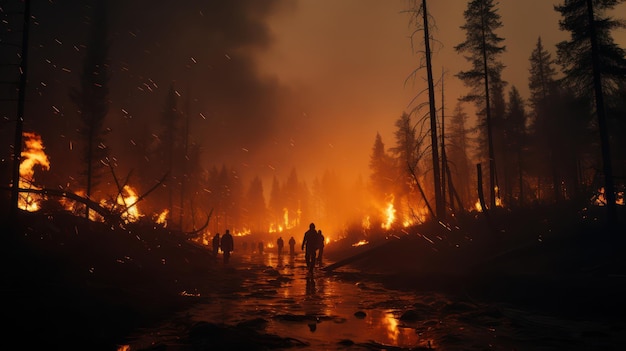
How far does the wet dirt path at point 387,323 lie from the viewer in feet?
18.2

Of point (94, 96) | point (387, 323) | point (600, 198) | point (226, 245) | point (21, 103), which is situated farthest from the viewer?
point (94, 96)

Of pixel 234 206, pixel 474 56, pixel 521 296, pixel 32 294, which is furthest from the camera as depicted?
pixel 234 206

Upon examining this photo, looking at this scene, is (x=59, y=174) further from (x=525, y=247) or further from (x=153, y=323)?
(x=525, y=247)

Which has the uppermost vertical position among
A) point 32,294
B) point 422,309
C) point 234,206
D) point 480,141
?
point 480,141

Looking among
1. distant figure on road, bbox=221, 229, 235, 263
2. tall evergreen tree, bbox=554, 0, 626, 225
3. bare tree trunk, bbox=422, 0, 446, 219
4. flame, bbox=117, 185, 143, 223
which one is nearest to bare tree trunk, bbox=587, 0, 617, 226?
tall evergreen tree, bbox=554, 0, 626, 225

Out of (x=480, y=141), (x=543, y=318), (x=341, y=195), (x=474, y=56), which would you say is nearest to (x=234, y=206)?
(x=341, y=195)

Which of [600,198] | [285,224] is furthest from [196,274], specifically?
[285,224]

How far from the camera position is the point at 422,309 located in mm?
8500

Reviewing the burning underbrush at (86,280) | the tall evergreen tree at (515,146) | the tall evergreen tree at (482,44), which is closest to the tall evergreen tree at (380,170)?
the tall evergreen tree at (515,146)

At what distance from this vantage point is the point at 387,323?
279 inches

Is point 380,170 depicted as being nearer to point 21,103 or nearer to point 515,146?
point 515,146

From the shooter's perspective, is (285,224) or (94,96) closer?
(94,96)

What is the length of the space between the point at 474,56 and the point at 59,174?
4372cm

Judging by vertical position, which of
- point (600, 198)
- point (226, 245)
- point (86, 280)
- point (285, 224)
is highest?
point (285, 224)
